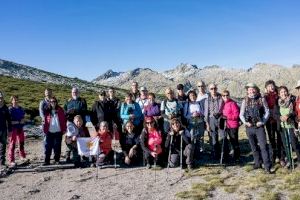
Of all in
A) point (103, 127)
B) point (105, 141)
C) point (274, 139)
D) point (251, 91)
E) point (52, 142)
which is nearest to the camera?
point (251, 91)

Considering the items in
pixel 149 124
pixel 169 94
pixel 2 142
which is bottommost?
pixel 2 142

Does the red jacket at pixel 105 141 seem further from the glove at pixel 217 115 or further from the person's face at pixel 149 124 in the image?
the glove at pixel 217 115

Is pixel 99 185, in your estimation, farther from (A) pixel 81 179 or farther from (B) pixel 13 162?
(B) pixel 13 162

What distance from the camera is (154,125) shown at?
64.2ft

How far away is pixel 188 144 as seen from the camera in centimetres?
1912

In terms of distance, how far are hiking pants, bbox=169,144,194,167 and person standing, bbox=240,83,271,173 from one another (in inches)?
104

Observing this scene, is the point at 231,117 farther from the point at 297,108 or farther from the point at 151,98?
the point at 151,98

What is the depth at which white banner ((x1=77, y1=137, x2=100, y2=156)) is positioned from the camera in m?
19.6

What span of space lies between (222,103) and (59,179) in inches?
304

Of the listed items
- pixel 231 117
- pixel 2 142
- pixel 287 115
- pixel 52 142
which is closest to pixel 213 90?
pixel 231 117

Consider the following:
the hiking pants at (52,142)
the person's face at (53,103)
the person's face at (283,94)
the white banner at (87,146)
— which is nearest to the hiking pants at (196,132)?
the person's face at (283,94)

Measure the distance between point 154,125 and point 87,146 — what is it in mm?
3106

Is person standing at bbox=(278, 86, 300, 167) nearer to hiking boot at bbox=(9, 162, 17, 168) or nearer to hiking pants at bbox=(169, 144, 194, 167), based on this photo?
hiking pants at bbox=(169, 144, 194, 167)

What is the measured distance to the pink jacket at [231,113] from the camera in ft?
63.1
